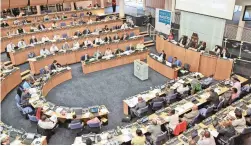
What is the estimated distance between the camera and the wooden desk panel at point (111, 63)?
52.6 ft

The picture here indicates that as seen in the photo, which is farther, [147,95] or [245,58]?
[245,58]

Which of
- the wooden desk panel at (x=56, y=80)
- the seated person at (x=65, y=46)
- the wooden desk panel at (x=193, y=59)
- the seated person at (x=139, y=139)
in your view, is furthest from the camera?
the seated person at (x=65, y=46)

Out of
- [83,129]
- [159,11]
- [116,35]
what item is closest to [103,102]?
[83,129]

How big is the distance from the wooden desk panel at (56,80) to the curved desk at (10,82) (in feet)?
7.08

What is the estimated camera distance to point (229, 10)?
15391mm

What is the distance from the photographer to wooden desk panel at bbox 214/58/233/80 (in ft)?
46.1

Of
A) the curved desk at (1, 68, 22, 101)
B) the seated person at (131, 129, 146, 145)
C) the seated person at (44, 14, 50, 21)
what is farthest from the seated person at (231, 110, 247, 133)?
the seated person at (44, 14, 50, 21)

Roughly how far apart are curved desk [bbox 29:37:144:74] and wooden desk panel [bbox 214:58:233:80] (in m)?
6.97

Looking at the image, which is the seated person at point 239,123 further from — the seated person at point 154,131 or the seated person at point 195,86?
the seated person at point 195,86

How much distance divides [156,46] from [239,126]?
37.2ft

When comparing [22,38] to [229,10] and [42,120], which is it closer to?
[42,120]

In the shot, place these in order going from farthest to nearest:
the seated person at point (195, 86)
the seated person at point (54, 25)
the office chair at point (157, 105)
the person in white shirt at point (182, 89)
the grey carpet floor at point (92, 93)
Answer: the seated person at point (54, 25) → the seated person at point (195, 86) → the person in white shirt at point (182, 89) → the grey carpet floor at point (92, 93) → the office chair at point (157, 105)

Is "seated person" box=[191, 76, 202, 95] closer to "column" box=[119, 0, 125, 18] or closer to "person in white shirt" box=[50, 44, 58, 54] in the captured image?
"person in white shirt" box=[50, 44, 58, 54]

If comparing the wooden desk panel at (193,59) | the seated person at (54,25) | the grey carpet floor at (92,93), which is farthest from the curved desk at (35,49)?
the wooden desk panel at (193,59)
